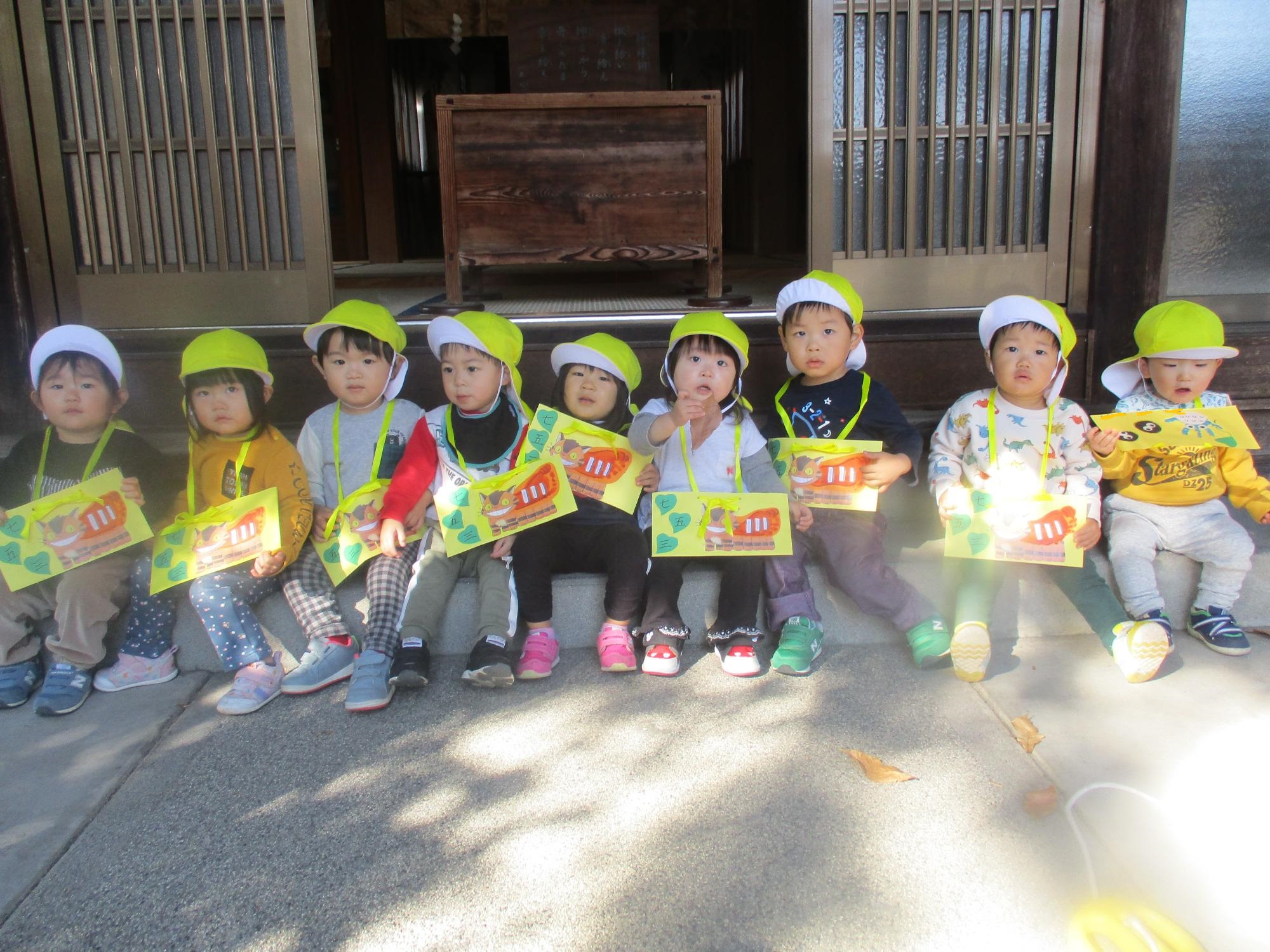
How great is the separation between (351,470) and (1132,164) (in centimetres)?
305

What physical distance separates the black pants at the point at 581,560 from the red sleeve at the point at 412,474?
33 cm

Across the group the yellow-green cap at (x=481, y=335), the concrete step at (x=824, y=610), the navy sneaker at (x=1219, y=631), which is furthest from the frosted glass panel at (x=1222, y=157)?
the yellow-green cap at (x=481, y=335)

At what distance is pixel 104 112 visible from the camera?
3629mm

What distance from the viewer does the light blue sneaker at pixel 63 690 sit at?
2.55 m

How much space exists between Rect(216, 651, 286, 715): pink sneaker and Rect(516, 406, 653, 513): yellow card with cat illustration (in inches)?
35.5

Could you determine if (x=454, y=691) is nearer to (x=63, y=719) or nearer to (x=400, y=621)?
(x=400, y=621)

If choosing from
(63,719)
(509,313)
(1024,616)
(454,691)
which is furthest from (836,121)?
(63,719)

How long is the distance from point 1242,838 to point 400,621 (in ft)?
6.83

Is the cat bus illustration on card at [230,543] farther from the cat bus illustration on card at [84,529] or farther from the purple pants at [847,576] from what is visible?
the purple pants at [847,576]

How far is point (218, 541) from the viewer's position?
2.73 m

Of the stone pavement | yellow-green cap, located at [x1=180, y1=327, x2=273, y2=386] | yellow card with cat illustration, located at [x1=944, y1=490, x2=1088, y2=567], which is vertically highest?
yellow-green cap, located at [x1=180, y1=327, x2=273, y2=386]

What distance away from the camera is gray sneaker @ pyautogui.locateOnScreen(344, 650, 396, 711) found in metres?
2.50

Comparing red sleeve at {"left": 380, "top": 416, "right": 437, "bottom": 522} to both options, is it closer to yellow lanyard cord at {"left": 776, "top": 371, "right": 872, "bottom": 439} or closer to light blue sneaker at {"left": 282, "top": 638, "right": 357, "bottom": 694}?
light blue sneaker at {"left": 282, "top": 638, "right": 357, "bottom": 694}

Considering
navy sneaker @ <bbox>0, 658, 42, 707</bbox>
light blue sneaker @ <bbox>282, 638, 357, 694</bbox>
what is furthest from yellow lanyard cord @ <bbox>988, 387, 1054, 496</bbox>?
navy sneaker @ <bbox>0, 658, 42, 707</bbox>
